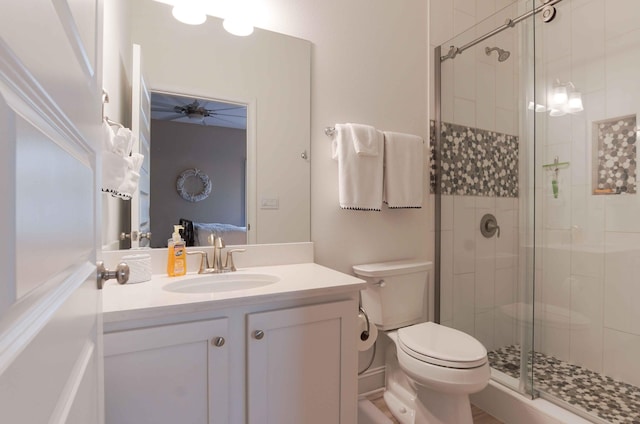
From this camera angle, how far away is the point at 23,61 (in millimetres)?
281

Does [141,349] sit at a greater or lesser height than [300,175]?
lesser

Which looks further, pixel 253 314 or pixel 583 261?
pixel 583 261

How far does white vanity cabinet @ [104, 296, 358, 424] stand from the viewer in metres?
0.89

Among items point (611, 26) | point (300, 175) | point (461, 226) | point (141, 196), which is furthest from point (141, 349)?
point (611, 26)

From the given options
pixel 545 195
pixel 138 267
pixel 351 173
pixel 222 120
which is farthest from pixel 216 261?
pixel 545 195

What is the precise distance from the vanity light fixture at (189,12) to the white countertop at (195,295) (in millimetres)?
1128

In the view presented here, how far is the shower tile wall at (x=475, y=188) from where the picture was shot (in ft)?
6.81

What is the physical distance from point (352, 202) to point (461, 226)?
0.88m

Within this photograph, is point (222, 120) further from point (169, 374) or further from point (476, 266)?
point (476, 266)

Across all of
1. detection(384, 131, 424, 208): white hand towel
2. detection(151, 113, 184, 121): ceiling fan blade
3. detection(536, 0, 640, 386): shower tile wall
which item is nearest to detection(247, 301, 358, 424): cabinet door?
detection(384, 131, 424, 208): white hand towel

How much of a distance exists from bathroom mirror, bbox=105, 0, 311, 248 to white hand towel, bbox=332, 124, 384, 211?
172mm

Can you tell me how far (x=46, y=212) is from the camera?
1.11 ft

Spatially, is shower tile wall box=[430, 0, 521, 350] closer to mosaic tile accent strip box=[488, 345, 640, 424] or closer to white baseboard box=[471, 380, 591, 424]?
mosaic tile accent strip box=[488, 345, 640, 424]

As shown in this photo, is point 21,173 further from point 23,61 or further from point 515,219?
point 515,219
